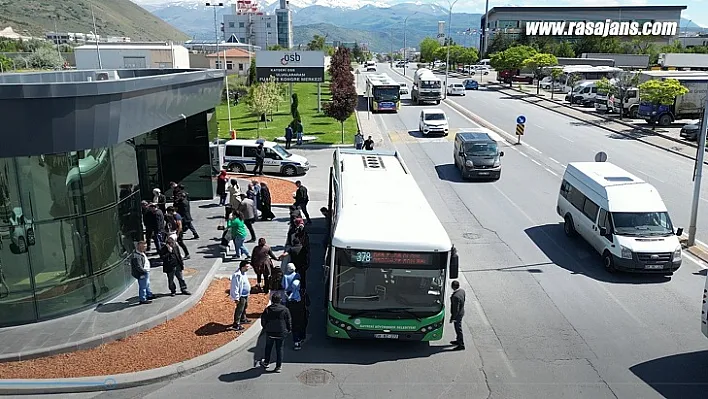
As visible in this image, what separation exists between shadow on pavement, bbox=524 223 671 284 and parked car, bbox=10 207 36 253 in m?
12.9

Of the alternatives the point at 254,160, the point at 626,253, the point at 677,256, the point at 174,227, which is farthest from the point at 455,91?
the point at 174,227

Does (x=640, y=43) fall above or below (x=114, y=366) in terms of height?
above

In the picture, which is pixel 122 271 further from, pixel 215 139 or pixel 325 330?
pixel 215 139

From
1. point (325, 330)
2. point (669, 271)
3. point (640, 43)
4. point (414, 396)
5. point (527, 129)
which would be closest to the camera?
point (414, 396)

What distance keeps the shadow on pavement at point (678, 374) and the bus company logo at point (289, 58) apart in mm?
37620

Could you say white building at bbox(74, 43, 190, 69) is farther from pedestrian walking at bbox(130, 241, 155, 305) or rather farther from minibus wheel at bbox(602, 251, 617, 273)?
minibus wheel at bbox(602, 251, 617, 273)

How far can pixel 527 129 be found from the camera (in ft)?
133

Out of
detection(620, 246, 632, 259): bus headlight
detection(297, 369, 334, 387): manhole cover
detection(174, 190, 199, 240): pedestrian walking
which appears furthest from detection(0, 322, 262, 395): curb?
detection(620, 246, 632, 259): bus headlight

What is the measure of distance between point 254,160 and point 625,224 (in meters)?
17.0

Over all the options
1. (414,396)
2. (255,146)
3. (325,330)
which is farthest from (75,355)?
(255,146)

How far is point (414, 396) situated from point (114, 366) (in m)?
5.23

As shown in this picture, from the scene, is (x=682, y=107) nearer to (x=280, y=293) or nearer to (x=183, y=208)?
(x=183, y=208)

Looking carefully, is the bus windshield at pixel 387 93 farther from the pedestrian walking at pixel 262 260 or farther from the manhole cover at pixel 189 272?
the pedestrian walking at pixel 262 260

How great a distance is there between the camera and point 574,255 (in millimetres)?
16594
